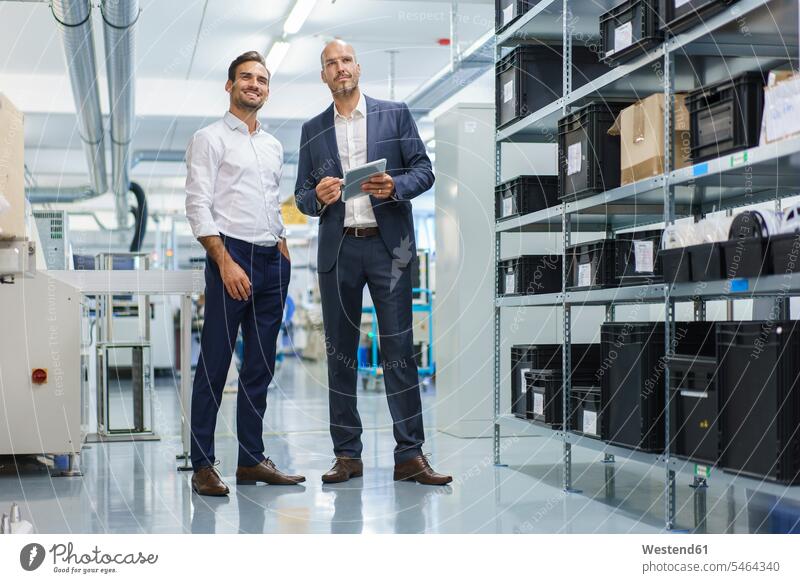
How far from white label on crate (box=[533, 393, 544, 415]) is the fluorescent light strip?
3.61 meters

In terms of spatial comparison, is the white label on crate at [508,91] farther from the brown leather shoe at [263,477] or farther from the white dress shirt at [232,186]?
the brown leather shoe at [263,477]

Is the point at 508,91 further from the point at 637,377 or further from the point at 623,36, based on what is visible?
the point at 637,377

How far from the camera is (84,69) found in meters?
6.07

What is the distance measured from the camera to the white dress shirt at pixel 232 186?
311cm

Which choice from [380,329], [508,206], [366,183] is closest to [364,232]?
[366,183]

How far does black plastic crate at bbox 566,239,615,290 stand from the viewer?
3.05 meters

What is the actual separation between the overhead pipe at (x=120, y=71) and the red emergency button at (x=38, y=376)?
2.04 metres

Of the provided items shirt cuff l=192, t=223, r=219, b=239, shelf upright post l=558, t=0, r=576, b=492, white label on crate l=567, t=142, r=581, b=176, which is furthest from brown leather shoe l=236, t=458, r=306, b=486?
white label on crate l=567, t=142, r=581, b=176

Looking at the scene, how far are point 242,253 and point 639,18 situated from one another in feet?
5.02

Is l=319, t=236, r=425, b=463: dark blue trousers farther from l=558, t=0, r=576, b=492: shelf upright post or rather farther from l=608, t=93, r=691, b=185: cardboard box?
l=608, t=93, r=691, b=185: cardboard box

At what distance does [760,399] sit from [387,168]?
1.67 m

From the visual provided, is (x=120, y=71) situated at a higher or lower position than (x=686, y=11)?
higher

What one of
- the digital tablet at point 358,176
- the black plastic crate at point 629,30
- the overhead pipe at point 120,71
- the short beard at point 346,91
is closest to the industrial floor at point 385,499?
the digital tablet at point 358,176

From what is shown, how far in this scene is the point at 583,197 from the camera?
314cm
